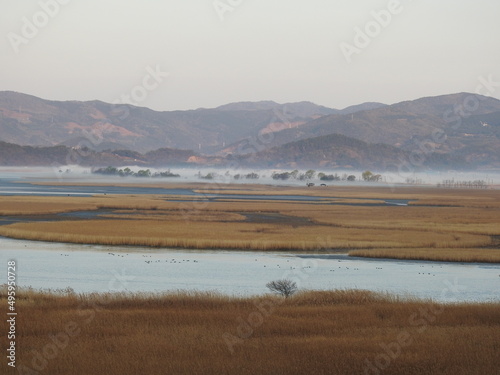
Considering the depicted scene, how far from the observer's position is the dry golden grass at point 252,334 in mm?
17062

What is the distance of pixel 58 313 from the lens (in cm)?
2302

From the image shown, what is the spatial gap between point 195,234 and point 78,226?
9.76 m

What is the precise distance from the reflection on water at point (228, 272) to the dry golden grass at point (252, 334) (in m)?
4.57

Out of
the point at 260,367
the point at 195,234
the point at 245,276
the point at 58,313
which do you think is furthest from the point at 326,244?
the point at 260,367

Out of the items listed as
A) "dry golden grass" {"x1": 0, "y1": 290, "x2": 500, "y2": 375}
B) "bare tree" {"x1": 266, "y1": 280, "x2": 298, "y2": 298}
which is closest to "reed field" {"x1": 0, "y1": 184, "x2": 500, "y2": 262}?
"bare tree" {"x1": 266, "y1": 280, "x2": 298, "y2": 298}

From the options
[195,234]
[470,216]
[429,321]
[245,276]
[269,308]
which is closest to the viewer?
[429,321]

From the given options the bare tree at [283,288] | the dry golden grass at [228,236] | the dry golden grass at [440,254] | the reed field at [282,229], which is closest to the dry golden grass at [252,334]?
the bare tree at [283,288]

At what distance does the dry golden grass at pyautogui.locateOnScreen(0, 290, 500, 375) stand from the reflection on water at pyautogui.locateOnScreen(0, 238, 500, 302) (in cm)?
457

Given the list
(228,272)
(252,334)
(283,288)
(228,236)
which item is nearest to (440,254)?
(228,272)

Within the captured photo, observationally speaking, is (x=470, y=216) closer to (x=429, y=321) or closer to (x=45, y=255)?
(x=45, y=255)

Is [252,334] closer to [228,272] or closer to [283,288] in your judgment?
[283,288]

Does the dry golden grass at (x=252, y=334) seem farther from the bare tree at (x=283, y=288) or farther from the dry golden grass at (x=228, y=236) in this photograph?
the dry golden grass at (x=228, y=236)

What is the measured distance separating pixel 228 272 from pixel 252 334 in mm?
15052

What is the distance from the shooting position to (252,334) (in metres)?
20.7
